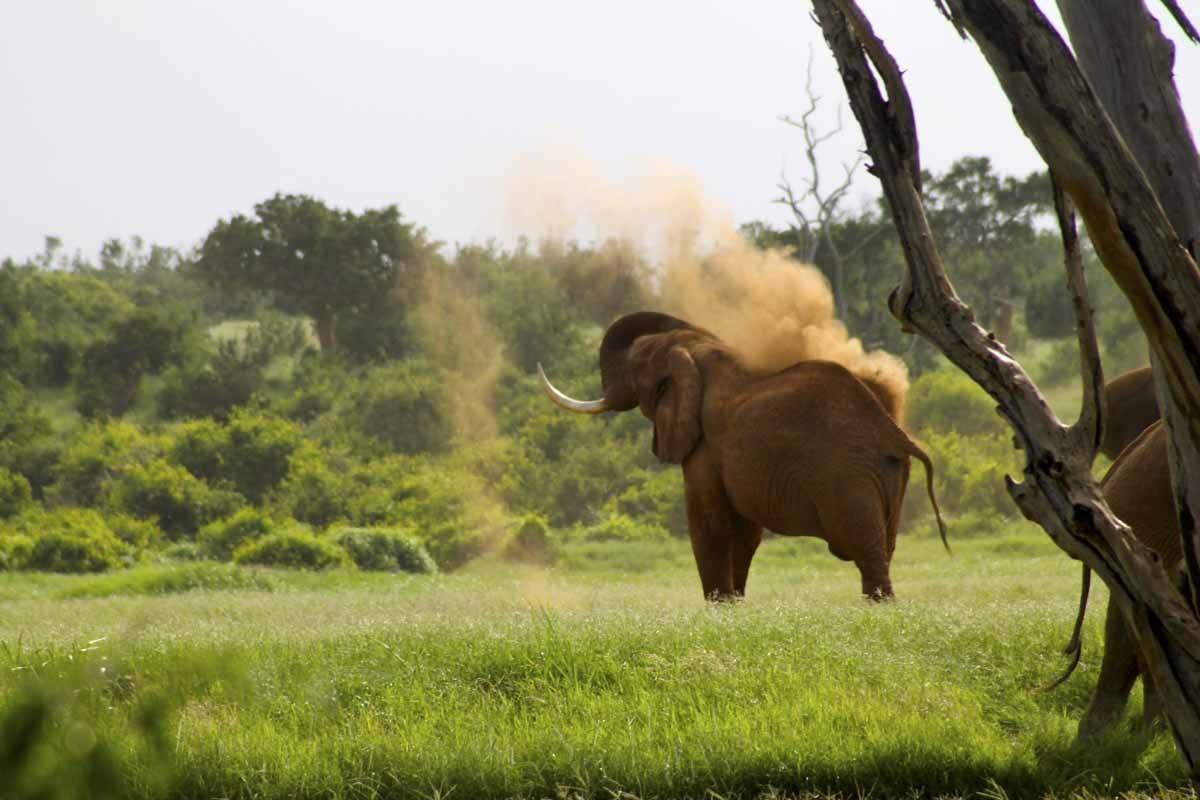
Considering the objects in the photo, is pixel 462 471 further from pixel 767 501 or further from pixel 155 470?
pixel 767 501

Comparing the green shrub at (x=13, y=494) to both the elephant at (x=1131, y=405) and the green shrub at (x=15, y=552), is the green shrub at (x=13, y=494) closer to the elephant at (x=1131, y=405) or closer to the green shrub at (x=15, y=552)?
the green shrub at (x=15, y=552)

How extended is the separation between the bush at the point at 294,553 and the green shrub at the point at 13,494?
971cm

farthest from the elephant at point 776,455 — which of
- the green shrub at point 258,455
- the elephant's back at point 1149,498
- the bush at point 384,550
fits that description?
the green shrub at point 258,455

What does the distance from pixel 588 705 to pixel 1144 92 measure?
12.4ft

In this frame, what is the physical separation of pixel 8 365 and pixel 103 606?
1051 inches

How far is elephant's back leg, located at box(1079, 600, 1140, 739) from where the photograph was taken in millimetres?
7777

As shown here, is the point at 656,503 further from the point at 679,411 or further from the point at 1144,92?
the point at 1144,92

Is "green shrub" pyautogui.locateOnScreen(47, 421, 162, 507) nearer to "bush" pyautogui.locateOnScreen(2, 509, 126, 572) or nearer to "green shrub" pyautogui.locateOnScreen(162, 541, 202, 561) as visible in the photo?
"bush" pyautogui.locateOnScreen(2, 509, 126, 572)

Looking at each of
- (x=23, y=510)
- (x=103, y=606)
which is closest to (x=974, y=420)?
(x=23, y=510)

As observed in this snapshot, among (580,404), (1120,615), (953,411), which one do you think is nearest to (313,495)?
(953,411)

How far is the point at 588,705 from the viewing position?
7977 mm

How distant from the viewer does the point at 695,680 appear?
8.25m

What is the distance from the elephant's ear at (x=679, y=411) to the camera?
41.8 feet

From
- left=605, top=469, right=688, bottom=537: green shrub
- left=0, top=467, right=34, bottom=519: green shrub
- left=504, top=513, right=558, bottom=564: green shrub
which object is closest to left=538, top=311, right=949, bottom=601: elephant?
left=504, top=513, right=558, bottom=564: green shrub
